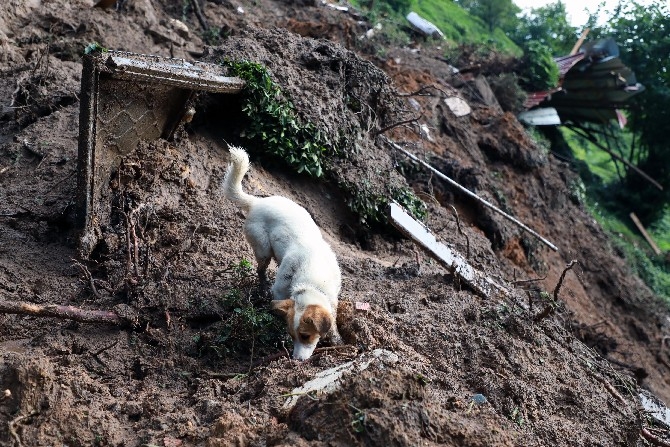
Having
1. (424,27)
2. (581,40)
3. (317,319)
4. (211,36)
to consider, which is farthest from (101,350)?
(581,40)

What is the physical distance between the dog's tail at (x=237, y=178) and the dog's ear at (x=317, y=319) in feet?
5.88

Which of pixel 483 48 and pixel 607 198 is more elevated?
pixel 483 48

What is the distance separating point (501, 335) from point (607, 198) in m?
19.8

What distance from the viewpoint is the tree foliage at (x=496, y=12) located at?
105ft

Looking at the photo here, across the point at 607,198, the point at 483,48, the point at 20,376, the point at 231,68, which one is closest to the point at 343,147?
the point at 231,68

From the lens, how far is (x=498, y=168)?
16406 mm

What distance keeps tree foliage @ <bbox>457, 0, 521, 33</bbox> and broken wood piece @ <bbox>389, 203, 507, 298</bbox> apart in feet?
82.7

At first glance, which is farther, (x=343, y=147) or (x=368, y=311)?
(x=343, y=147)

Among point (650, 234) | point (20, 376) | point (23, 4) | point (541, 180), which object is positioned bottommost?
point (650, 234)

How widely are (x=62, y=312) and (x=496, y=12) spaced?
29.9 metres

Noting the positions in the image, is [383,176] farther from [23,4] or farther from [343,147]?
[23,4]

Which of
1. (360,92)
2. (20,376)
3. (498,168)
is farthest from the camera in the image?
(498,168)

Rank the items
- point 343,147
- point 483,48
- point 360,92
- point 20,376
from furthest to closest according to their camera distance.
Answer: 1. point 483,48
2. point 360,92
3. point 343,147
4. point 20,376

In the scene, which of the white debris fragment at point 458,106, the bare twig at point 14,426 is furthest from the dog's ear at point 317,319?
the white debris fragment at point 458,106
